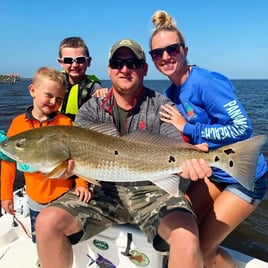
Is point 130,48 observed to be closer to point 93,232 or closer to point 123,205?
point 123,205

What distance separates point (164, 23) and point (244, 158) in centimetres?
194

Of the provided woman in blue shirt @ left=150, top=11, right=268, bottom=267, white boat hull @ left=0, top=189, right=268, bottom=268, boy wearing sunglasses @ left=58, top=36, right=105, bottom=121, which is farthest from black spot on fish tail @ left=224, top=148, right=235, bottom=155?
boy wearing sunglasses @ left=58, top=36, right=105, bottom=121

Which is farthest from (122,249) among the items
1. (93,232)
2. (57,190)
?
(57,190)

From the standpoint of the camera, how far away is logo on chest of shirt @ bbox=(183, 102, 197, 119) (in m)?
4.02

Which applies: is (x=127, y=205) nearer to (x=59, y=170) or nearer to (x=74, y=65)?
(x=59, y=170)

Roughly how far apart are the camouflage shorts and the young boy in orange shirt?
0.98 feet

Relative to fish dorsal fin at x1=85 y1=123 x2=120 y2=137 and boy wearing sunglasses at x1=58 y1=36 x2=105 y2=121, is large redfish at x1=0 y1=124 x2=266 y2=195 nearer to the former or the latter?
fish dorsal fin at x1=85 y1=123 x2=120 y2=137

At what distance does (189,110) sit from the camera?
403 cm

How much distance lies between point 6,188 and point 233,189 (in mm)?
2527

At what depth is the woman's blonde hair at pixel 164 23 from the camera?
4.11m

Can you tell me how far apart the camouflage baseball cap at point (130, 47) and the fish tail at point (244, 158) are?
1.41 meters

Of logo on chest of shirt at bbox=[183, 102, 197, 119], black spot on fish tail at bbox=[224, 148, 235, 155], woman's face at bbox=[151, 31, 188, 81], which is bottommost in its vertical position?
black spot on fish tail at bbox=[224, 148, 235, 155]

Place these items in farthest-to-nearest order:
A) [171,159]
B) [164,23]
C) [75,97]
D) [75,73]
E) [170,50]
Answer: [75,73], [75,97], [164,23], [170,50], [171,159]

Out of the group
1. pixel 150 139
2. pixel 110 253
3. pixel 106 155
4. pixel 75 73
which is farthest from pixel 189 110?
pixel 75 73
